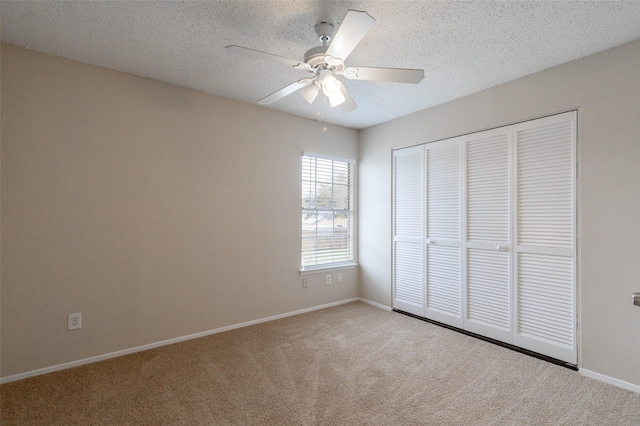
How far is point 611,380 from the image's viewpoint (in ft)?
7.86

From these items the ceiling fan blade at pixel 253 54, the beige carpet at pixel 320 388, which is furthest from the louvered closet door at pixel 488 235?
the ceiling fan blade at pixel 253 54

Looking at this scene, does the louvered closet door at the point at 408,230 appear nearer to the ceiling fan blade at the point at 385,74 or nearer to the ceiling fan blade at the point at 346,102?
the ceiling fan blade at the point at 346,102

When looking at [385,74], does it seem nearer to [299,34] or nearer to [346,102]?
[346,102]

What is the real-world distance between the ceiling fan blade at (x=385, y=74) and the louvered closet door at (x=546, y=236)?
1582 millimetres

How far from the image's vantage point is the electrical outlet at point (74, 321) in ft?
8.53

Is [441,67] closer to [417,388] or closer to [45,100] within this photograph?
[417,388]

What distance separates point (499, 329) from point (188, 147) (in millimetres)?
3537

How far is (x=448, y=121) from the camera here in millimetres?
3521

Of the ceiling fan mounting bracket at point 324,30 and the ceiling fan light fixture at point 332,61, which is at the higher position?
the ceiling fan mounting bracket at point 324,30

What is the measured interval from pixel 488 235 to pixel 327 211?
195 cm

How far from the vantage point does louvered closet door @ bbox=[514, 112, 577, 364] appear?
265 cm

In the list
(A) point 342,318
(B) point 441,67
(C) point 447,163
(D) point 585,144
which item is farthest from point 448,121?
(A) point 342,318

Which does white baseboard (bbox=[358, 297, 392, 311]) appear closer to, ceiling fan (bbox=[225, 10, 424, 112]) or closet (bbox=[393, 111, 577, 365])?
closet (bbox=[393, 111, 577, 365])

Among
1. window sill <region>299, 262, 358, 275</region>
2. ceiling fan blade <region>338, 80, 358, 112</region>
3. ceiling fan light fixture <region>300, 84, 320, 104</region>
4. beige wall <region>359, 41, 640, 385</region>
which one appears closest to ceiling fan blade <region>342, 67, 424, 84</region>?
ceiling fan blade <region>338, 80, 358, 112</region>
